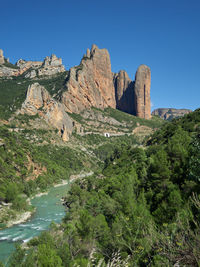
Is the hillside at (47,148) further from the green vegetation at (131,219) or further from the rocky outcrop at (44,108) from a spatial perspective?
the green vegetation at (131,219)

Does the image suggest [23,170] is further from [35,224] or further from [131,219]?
[131,219]

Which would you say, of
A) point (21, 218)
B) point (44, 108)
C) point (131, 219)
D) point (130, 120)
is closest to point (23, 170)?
point (21, 218)

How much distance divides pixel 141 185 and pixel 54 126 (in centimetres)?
9306

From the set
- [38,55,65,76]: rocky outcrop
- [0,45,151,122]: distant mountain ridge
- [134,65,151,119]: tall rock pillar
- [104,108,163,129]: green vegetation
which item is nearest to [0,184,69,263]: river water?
[0,45,151,122]: distant mountain ridge

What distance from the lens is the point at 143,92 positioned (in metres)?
187

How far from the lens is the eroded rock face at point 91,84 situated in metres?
155

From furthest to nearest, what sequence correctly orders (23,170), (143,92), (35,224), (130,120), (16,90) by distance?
1. (143,92)
2. (130,120)
3. (16,90)
4. (23,170)
5. (35,224)

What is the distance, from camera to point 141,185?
3319 centimetres

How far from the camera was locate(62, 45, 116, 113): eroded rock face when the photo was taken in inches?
6112

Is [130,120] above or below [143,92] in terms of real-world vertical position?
below

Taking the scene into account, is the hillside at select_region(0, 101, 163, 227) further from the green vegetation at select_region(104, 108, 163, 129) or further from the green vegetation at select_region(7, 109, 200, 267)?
the green vegetation at select_region(7, 109, 200, 267)

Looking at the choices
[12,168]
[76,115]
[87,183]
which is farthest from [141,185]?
[76,115]

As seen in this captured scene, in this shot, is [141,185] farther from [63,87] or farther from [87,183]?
[63,87]

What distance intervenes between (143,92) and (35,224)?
16713cm
